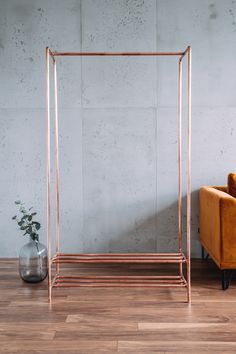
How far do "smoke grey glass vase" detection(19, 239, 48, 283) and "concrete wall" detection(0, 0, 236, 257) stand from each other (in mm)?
875

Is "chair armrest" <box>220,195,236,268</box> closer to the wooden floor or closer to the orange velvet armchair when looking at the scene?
the orange velvet armchair

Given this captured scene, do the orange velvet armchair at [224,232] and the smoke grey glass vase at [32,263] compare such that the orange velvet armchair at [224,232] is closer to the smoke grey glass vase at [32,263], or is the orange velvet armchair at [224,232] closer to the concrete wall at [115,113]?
the concrete wall at [115,113]

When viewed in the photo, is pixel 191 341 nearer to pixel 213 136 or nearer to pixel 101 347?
pixel 101 347

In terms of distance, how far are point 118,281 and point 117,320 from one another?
73 cm

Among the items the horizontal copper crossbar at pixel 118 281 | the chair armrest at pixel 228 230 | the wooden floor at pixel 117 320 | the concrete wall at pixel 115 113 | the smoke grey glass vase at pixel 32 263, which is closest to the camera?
the wooden floor at pixel 117 320

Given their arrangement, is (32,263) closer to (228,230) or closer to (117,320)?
(117,320)

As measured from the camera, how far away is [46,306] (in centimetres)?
321

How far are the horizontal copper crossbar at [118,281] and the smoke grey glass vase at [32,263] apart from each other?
0.20 meters

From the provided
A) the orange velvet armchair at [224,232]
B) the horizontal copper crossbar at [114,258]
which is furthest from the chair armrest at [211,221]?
the horizontal copper crossbar at [114,258]

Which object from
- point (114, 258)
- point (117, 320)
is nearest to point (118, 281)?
point (114, 258)

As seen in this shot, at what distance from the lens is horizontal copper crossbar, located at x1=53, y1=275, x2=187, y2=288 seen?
3.61 metres

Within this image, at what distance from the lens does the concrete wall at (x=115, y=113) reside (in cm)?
458

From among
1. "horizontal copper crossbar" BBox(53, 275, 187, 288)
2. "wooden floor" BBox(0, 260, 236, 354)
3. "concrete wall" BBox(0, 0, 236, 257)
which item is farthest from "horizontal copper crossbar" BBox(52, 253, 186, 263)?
"concrete wall" BBox(0, 0, 236, 257)

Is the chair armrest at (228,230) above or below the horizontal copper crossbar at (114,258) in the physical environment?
above
